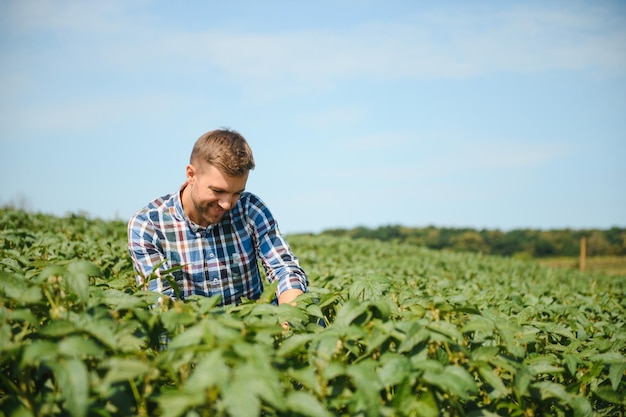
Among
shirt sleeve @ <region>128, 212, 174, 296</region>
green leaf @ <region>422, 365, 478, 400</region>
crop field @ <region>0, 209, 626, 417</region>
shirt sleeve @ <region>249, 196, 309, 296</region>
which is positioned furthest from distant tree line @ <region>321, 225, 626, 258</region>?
green leaf @ <region>422, 365, 478, 400</region>

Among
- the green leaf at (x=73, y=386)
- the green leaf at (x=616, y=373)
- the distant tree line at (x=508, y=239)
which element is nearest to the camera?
the green leaf at (x=73, y=386)

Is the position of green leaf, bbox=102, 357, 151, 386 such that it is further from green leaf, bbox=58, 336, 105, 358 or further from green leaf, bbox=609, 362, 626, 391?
green leaf, bbox=609, 362, 626, 391

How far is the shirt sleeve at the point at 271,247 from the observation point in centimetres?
306

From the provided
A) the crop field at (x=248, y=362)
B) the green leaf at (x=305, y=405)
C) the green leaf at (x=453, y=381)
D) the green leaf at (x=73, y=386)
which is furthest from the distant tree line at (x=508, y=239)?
Result: the green leaf at (x=73, y=386)

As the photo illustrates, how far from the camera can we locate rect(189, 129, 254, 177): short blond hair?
271 cm

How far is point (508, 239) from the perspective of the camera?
31141mm

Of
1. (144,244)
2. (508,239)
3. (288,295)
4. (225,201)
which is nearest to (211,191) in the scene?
(225,201)

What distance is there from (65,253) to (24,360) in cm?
313

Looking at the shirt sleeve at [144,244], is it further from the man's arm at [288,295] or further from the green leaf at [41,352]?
the green leaf at [41,352]

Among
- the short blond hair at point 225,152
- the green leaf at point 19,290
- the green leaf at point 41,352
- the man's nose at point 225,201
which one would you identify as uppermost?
the short blond hair at point 225,152

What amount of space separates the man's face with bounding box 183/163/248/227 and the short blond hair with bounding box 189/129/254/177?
38 millimetres

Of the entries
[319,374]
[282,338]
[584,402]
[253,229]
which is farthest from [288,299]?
[584,402]

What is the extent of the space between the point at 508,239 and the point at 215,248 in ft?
102

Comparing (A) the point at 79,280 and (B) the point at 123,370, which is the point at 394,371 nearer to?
(B) the point at 123,370
